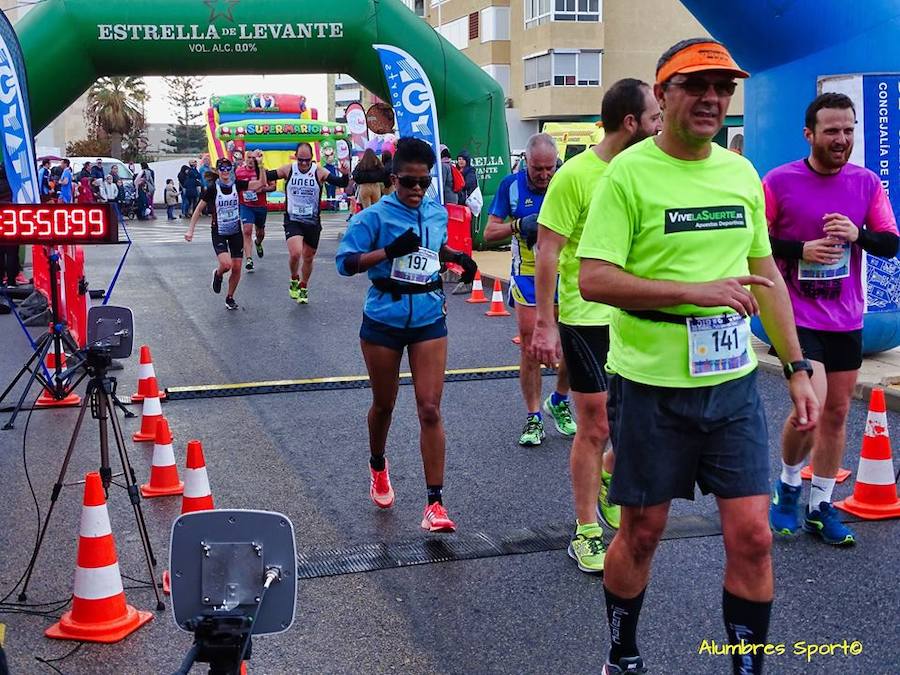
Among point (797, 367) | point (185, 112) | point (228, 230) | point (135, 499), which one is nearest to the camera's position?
point (797, 367)

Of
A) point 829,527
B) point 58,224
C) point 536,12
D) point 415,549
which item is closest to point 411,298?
point 415,549

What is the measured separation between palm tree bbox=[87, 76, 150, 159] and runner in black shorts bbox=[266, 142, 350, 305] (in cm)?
6309

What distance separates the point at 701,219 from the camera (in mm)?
3240

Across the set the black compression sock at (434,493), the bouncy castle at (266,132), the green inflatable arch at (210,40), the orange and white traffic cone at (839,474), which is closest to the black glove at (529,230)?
the black compression sock at (434,493)

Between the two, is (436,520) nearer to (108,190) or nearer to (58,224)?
(58,224)

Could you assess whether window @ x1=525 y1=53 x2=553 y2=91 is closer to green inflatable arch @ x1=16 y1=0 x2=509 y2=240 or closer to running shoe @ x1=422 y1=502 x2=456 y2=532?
green inflatable arch @ x1=16 y1=0 x2=509 y2=240

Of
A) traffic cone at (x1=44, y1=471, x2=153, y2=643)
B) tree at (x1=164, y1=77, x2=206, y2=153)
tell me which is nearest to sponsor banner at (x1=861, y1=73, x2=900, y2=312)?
traffic cone at (x1=44, y1=471, x2=153, y2=643)

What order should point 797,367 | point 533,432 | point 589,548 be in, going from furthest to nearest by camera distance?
point 533,432
point 589,548
point 797,367

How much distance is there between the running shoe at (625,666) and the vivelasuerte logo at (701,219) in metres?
1.38

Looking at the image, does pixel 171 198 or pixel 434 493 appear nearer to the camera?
pixel 434 493

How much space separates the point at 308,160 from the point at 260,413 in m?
7.25

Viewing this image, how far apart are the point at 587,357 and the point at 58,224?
2.53m

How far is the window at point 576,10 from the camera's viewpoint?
51.7 meters

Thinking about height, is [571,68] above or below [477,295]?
above
